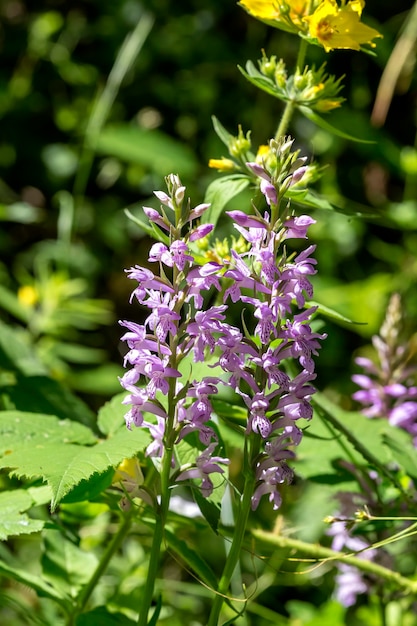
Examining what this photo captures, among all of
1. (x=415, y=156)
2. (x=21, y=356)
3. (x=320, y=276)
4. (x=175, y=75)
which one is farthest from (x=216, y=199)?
(x=175, y=75)

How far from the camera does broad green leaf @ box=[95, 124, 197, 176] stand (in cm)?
282

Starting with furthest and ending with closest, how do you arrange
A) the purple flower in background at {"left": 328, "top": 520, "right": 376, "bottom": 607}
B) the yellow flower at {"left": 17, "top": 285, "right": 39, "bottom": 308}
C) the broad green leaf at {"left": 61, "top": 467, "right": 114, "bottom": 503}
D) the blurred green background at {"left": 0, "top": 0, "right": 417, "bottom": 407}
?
the blurred green background at {"left": 0, "top": 0, "right": 417, "bottom": 407}
the yellow flower at {"left": 17, "top": 285, "right": 39, "bottom": 308}
the purple flower in background at {"left": 328, "top": 520, "right": 376, "bottom": 607}
the broad green leaf at {"left": 61, "top": 467, "right": 114, "bottom": 503}

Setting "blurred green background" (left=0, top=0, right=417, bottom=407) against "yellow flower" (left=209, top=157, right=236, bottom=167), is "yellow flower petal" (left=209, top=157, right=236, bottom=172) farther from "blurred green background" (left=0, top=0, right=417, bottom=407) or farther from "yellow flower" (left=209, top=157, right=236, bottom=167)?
"blurred green background" (left=0, top=0, right=417, bottom=407)

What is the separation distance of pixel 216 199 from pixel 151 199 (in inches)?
75.9

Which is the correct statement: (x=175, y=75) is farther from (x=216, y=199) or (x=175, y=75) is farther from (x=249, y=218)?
(x=249, y=218)

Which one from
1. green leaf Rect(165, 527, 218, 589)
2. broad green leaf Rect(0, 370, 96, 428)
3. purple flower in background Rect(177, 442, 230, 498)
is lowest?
broad green leaf Rect(0, 370, 96, 428)

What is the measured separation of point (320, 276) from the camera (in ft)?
9.39

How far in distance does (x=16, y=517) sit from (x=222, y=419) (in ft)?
0.97

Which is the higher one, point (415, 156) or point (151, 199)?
point (415, 156)

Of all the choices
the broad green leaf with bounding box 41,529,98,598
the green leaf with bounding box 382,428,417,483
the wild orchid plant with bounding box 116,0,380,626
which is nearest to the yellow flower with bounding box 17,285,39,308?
the broad green leaf with bounding box 41,529,98,598

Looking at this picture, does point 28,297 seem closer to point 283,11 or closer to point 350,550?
point 350,550

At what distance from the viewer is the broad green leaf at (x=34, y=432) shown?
1019mm

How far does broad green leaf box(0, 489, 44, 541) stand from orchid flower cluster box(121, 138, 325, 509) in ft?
0.73

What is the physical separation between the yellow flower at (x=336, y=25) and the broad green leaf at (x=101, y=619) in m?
0.74
